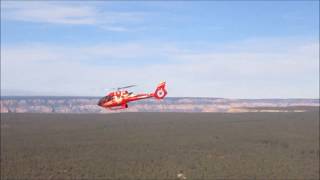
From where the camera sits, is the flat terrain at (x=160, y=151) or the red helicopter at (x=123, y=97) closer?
the red helicopter at (x=123, y=97)

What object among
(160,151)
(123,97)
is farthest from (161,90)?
(160,151)

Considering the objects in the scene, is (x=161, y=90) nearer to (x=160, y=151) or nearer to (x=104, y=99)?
(x=104, y=99)

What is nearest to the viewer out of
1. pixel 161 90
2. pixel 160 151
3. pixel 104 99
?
pixel 161 90

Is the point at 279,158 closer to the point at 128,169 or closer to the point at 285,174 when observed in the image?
the point at 285,174

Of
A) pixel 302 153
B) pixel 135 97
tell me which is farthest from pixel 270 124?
pixel 135 97

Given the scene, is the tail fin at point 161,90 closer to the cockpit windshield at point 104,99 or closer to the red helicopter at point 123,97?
the red helicopter at point 123,97

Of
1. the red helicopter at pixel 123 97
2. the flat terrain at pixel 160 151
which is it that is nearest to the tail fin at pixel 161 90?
the red helicopter at pixel 123 97
